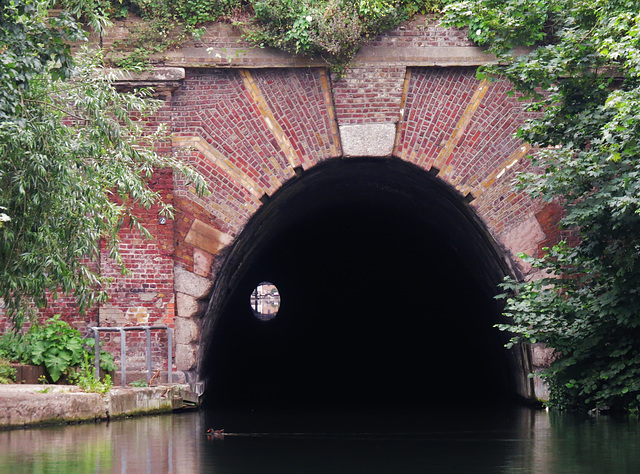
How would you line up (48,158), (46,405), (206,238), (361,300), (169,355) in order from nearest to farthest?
(48,158), (46,405), (169,355), (206,238), (361,300)

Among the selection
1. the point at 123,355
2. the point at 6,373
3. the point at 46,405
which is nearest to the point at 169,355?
the point at 123,355

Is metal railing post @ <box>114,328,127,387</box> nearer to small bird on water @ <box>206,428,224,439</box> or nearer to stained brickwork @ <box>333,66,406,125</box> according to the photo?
small bird on water @ <box>206,428,224,439</box>

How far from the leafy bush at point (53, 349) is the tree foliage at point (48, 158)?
272 cm

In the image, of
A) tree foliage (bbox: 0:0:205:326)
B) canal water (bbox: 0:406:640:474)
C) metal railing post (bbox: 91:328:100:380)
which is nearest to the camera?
canal water (bbox: 0:406:640:474)

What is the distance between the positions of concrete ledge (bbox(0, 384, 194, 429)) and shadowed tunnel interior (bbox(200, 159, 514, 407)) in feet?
7.58

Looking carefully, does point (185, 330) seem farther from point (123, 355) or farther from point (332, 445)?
point (332, 445)

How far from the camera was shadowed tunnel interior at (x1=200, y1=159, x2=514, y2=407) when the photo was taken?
16.8m

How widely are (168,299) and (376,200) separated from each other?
21.4 ft

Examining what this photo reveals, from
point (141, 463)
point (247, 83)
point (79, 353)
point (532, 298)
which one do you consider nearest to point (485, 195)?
point (532, 298)

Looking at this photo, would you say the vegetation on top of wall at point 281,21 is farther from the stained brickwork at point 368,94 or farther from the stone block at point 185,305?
the stone block at point 185,305

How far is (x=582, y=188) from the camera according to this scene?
11891 millimetres

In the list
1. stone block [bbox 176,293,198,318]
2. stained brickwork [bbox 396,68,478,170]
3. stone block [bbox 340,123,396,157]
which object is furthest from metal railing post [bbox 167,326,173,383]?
stained brickwork [bbox 396,68,478,170]

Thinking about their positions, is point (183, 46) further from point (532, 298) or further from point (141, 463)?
point (141, 463)

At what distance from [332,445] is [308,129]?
619cm
